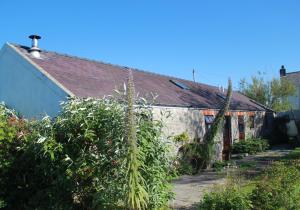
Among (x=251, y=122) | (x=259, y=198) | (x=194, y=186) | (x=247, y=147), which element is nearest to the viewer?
Result: (x=259, y=198)

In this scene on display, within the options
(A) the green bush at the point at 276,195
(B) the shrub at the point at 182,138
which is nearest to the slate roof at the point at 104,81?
(B) the shrub at the point at 182,138

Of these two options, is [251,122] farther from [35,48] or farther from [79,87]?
[35,48]

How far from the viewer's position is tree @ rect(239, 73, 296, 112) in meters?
36.4

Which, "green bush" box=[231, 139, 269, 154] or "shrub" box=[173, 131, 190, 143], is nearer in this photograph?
"shrub" box=[173, 131, 190, 143]

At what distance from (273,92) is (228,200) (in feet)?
106

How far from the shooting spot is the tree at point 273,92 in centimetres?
3641

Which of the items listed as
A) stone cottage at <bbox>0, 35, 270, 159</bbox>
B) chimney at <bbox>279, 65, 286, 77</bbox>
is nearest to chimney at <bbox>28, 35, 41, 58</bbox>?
stone cottage at <bbox>0, 35, 270, 159</bbox>

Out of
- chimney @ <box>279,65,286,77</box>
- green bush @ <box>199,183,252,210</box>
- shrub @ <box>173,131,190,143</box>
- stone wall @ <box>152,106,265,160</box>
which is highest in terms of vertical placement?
chimney @ <box>279,65,286,77</box>

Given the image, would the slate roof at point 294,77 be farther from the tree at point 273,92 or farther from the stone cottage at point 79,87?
the stone cottage at point 79,87

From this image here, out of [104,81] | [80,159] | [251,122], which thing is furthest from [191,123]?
[80,159]

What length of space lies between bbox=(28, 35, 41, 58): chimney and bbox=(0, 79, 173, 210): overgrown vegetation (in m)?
6.67

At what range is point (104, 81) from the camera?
1518cm

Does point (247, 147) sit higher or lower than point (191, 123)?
lower

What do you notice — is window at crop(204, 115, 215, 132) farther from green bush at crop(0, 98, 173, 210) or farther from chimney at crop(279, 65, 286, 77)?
chimney at crop(279, 65, 286, 77)
